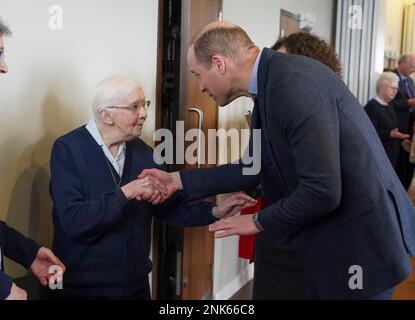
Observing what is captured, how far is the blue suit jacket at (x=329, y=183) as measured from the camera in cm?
131

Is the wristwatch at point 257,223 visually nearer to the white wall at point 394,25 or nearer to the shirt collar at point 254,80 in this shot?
the shirt collar at point 254,80

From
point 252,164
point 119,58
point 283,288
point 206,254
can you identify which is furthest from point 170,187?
point 206,254

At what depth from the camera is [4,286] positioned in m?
1.32

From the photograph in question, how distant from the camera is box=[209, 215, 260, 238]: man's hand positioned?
1471 mm

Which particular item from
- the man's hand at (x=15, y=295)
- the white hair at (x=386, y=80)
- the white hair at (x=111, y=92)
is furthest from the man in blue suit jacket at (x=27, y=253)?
the white hair at (x=386, y=80)

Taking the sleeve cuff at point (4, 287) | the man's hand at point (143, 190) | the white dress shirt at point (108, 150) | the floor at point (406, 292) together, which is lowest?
the floor at point (406, 292)

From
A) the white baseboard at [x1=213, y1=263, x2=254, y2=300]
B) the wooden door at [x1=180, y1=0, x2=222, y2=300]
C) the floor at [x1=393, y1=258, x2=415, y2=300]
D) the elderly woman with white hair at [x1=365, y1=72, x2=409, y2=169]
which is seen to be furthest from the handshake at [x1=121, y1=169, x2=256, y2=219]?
the elderly woman with white hair at [x1=365, y1=72, x2=409, y2=169]

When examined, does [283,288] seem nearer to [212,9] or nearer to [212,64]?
[212,64]

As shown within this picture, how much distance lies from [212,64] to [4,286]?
31.7 inches

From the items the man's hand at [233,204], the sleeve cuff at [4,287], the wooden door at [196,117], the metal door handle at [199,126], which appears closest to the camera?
the sleeve cuff at [4,287]

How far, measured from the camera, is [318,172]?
131cm

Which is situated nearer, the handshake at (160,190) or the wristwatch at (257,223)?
the wristwatch at (257,223)

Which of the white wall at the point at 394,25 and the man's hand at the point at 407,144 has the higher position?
the white wall at the point at 394,25

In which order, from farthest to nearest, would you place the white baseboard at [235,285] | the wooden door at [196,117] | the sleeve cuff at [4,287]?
the white baseboard at [235,285], the wooden door at [196,117], the sleeve cuff at [4,287]
